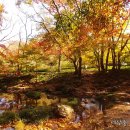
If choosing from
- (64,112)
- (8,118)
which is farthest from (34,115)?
(64,112)

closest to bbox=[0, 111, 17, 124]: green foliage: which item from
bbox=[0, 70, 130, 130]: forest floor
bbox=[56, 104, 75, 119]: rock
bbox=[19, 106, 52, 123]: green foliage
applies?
bbox=[19, 106, 52, 123]: green foliage

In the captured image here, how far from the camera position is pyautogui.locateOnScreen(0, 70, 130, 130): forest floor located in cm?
1516

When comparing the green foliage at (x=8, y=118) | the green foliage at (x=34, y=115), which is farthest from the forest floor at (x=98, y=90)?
the green foliage at (x=8, y=118)

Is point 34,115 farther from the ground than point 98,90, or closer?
closer

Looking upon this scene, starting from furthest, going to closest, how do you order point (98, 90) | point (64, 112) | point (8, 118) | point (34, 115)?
1. point (98, 90)
2. point (64, 112)
3. point (34, 115)
4. point (8, 118)

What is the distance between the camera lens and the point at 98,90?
26203 mm

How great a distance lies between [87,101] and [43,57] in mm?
15435

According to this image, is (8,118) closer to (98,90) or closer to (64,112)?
(64,112)

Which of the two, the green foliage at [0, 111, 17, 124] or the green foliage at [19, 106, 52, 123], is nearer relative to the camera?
the green foliage at [0, 111, 17, 124]

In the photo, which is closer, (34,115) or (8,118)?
(8,118)

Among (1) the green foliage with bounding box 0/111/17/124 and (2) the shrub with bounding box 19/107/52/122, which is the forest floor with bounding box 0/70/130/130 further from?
(1) the green foliage with bounding box 0/111/17/124

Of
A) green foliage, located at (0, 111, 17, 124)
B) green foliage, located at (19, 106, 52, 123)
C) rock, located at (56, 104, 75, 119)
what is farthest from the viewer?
rock, located at (56, 104, 75, 119)

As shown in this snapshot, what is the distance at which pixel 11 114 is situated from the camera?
15078mm

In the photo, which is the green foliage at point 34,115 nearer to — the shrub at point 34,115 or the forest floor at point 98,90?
the shrub at point 34,115
